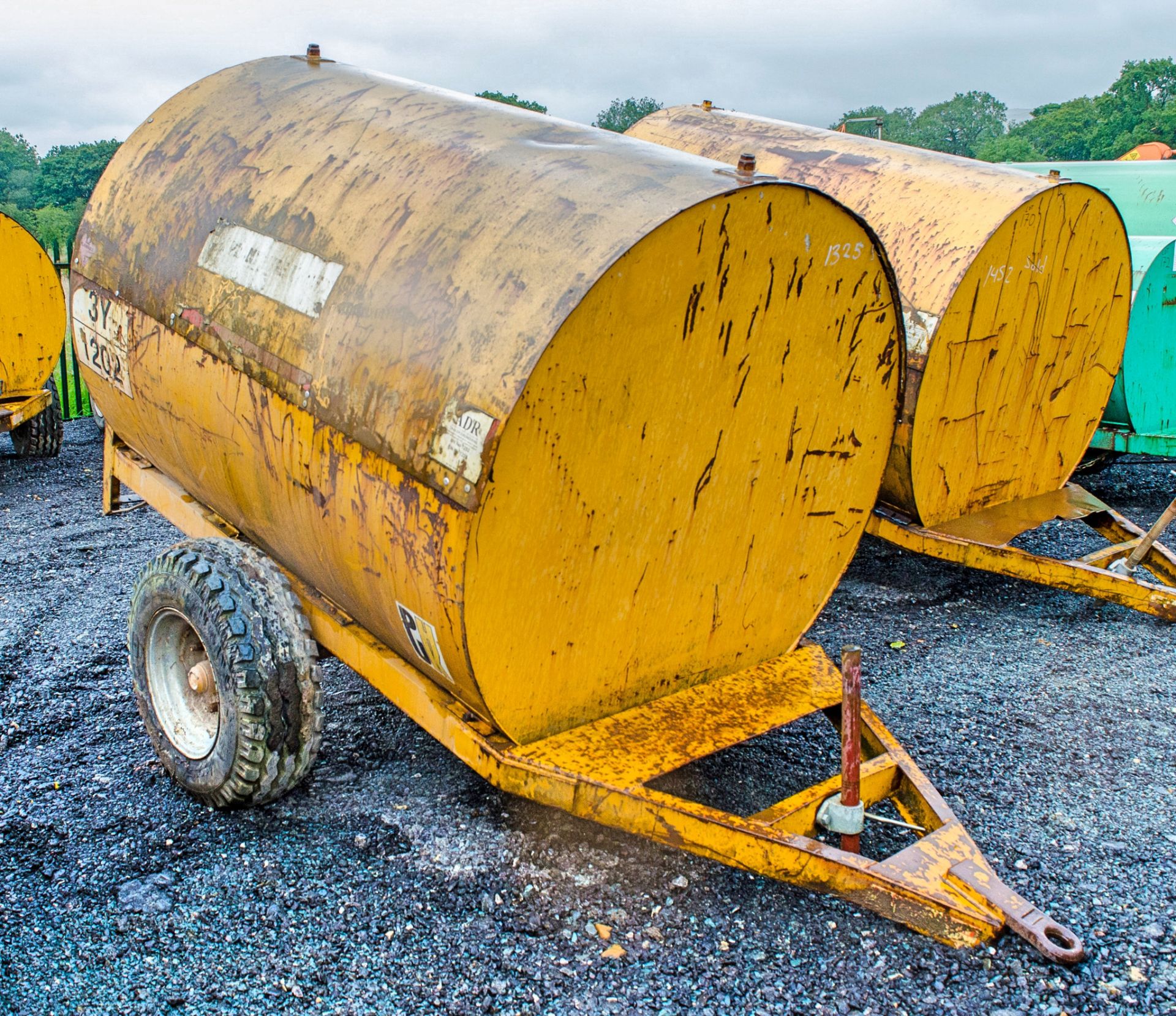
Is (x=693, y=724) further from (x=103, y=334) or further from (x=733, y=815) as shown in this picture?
(x=103, y=334)

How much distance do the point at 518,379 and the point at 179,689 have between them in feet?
6.84

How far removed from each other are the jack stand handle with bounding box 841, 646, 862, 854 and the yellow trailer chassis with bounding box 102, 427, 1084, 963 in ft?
0.40

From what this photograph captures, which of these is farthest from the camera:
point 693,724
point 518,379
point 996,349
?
point 996,349

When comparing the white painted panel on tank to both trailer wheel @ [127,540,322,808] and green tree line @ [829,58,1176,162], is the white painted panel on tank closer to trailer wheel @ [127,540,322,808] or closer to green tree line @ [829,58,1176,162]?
trailer wheel @ [127,540,322,808]

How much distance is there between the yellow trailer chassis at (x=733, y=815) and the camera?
288cm

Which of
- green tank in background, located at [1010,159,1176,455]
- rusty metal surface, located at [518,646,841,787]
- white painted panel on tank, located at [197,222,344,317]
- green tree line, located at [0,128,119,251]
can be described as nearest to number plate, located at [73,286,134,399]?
white painted panel on tank, located at [197,222,344,317]

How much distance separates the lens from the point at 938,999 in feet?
9.85

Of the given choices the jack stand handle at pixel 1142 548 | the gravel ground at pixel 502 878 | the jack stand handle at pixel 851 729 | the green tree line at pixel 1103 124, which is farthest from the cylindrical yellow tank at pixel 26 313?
the green tree line at pixel 1103 124

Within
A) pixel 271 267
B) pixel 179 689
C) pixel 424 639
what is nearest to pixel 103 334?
pixel 271 267

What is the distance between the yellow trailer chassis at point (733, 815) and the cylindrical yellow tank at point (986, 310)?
2029 mm

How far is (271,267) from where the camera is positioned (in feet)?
11.6

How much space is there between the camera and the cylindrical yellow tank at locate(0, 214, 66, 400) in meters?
7.77

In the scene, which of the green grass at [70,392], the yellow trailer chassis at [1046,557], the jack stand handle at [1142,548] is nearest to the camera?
the yellow trailer chassis at [1046,557]

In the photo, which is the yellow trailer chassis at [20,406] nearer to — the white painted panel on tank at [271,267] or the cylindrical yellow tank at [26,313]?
the cylindrical yellow tank at [26,313]
